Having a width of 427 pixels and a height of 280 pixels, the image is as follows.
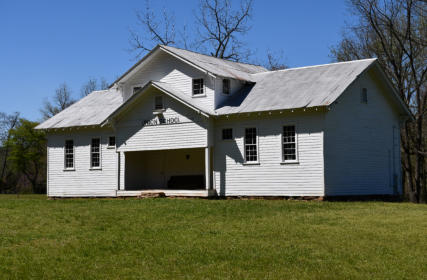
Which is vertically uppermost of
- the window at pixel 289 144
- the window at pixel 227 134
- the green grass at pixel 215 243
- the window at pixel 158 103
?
the window at pixel 158 103

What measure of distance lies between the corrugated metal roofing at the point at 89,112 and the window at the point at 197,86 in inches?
227

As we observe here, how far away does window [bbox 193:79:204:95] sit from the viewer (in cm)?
2997

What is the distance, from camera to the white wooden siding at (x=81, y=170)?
3272 centimetres

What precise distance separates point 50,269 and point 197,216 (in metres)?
8.04

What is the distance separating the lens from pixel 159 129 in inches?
1161

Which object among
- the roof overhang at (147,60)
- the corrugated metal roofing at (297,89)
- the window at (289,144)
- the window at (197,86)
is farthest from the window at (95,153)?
the window at (289,144)

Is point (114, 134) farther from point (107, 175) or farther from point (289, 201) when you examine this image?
point (289, 201)

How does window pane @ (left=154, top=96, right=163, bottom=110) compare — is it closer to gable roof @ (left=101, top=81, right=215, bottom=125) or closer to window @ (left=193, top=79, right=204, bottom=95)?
gable roof @ (left=101, top=81, right=215, bottom=125)

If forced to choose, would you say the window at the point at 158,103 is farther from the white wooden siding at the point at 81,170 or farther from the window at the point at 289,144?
the window at the point at 289,144

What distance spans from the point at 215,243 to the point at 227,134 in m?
14.6

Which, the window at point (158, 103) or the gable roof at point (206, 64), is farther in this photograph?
the window at point (158, 103)

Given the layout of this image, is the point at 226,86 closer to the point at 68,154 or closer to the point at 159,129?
the point at 159,129

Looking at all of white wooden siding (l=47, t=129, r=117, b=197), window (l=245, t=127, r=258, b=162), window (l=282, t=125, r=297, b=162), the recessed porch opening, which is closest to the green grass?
window (l=282, t=125, r=297, b=162)

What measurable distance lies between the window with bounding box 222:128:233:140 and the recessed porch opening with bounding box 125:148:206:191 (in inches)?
121
